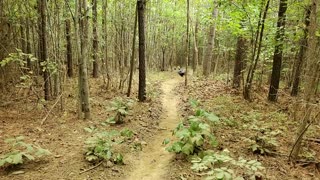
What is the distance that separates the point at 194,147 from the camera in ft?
18.4

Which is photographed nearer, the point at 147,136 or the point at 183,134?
the point at 183,134

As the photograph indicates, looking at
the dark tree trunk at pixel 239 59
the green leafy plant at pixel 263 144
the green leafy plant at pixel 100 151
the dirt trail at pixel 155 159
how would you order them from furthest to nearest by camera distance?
the dark tree trunk at pixel 239 59
the green leafy plant at pixel 263 144
the green leafy plant at pixel 100 151
the dirt trail at pixel 155 159

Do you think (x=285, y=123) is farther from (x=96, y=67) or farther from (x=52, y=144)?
(x=96, y=67)

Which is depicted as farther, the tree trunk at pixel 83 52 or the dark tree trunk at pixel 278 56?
the dark tree trunk at pixel 278 56

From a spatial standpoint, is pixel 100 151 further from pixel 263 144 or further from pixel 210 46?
pixel 210 46

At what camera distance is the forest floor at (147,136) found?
16.5ft

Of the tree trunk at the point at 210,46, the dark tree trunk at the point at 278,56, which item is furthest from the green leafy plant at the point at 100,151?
the tree trunk at the point at 210,46

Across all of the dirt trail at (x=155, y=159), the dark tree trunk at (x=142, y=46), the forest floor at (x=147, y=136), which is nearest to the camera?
the forest floor at (x=147, y=136)

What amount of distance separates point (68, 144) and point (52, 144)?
38cm

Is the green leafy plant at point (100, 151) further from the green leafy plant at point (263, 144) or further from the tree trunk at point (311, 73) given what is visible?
the tree trunk at point (311, 73)

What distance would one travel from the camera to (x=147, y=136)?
24.3 feet

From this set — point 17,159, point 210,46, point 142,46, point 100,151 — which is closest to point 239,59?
point 142,46

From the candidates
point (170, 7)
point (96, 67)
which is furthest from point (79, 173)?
point (170, 7)

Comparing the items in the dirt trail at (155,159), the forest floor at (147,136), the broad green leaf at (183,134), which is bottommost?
the dirt trail at (155,159)
